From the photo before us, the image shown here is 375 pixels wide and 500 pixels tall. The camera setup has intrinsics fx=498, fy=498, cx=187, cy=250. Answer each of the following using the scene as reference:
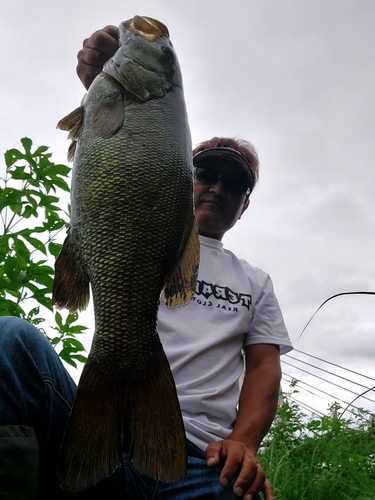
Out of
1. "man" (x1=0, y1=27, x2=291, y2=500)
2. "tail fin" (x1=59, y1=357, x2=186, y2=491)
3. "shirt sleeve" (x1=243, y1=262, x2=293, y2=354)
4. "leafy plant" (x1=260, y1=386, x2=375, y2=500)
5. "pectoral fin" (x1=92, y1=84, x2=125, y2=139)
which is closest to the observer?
"tail fin" (x1=59, y1=357, x2=186, y2=491)

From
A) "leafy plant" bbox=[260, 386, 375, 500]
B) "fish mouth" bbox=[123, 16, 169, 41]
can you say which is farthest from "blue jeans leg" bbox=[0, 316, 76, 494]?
"leafy plant" bbox=[260, 386, 375, 500]

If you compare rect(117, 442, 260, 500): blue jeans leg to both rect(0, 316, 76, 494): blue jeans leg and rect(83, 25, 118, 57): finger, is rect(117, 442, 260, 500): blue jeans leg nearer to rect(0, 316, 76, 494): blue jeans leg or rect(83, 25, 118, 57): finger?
rect(0, 316, 76, 494): blue jeans leg

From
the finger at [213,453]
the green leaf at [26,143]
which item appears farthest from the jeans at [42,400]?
the green leaf at [26,143]

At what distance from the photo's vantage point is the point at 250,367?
2275 mm

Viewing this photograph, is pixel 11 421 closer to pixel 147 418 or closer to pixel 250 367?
pixel 147 418

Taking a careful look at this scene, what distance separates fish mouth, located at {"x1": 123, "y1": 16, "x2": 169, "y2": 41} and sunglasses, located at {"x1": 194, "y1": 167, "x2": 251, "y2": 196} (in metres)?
0.79

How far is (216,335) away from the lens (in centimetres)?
214

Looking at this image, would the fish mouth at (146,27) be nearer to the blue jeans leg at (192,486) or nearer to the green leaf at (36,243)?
the green leaf at (36,243)

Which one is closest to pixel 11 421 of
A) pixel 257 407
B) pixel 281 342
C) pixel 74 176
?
pixel 74 176

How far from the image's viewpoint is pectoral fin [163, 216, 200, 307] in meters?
1.60

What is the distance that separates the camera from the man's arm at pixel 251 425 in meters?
1.73

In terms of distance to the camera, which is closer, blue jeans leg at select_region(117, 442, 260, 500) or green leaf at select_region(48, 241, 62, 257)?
blue jeans leg at select_region(117, 442, 260, 500)

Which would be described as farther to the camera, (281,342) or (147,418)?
(281,342)

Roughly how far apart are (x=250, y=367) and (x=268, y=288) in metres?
0.46
